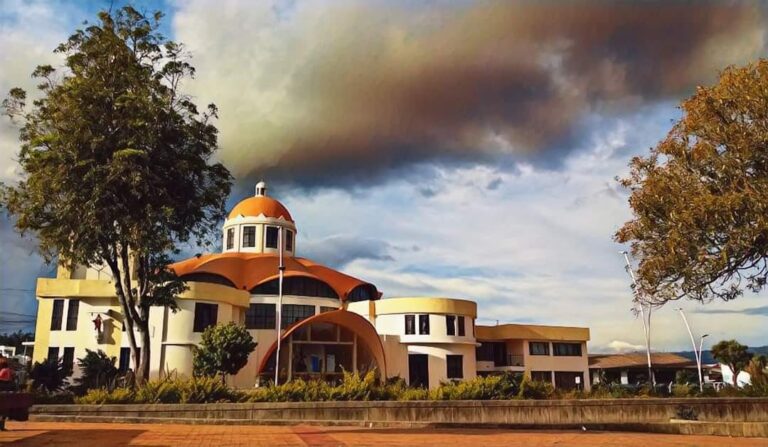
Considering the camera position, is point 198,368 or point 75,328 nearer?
point 198,368

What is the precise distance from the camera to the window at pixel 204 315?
37.2 m

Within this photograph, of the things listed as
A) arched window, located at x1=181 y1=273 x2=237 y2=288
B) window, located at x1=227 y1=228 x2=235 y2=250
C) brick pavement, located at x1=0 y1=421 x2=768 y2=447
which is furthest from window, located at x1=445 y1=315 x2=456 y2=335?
brick pavement, located at x1=0 y1=421 x2=768 y2=447

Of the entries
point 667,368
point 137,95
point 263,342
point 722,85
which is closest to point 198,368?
point 263,342

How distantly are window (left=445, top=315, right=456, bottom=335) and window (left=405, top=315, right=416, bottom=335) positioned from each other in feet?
7.94

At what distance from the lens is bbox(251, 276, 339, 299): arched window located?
147 ft

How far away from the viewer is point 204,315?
124 feet

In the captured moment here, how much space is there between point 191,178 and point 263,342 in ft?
74.0

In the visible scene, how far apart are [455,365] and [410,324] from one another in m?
4.54

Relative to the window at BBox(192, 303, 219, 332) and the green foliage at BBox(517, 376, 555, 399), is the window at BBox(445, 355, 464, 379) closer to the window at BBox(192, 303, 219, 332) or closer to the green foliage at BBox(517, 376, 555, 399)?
the window at BBox(192, 303, 219, 332)

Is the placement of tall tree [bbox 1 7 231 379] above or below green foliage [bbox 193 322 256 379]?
above

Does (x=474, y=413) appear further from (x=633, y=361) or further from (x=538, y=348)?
(x=633, y=361)

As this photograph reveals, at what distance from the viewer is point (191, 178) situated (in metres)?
20.2

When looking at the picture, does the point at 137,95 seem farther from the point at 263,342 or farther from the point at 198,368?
the point at 263,342

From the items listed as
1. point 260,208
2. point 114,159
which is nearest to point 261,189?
point 260,208
